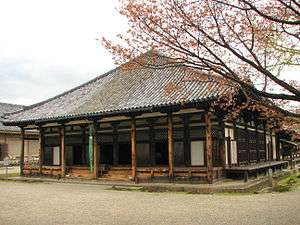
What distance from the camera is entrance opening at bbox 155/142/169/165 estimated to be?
63.3ft

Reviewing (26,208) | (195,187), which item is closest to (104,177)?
(195,187)

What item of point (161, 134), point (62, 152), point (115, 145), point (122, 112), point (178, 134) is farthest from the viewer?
point (62, 152)

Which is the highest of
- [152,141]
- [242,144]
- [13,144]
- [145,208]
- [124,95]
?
[124,95]

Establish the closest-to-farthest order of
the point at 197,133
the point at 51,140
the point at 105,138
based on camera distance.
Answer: the point at 197,133, the point at 105,138, the point at 51,140

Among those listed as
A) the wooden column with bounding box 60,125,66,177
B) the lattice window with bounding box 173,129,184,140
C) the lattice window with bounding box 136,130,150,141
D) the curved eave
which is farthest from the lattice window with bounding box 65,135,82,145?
the lattice window with bounding box 173,129,184,140

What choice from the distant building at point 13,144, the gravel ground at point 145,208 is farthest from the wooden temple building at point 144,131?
the distant building at point 13,144

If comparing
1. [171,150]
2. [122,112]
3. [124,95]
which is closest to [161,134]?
[171,150]

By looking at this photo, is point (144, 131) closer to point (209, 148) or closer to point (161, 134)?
point (161, 134)

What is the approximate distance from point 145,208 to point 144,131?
8.38 meters

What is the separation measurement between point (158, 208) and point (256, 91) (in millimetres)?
5931

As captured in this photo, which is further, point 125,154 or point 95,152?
point 125,154

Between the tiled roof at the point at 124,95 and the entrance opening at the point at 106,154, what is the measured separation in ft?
7.62

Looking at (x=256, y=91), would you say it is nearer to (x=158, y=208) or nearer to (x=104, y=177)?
(x=158, y=208)

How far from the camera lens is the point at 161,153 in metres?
19.4
